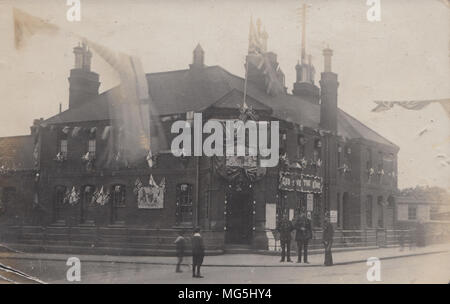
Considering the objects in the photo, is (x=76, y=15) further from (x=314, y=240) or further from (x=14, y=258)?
(x=314, y=240)

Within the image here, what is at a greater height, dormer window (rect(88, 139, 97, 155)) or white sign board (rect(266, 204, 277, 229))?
dormer window (rect(88, 139, 97, 155))

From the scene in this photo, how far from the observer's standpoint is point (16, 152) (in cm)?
2833

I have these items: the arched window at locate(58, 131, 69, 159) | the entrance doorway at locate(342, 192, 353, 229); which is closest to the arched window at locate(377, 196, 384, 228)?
the entrance doorway at locate(342, 192, 353, 229)


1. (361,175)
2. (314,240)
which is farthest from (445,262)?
(361,175)

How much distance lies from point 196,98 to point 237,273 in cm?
1097

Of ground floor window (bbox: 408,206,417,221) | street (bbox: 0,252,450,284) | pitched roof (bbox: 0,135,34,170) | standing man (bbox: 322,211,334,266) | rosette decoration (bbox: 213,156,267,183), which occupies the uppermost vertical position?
pitched roof (bbox: 0,135,34,170)

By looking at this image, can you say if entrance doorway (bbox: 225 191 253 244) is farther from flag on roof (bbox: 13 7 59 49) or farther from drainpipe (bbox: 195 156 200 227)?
flag on roof (bbox: 13 7 59 49)

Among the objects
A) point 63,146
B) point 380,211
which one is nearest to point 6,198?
point 63,146

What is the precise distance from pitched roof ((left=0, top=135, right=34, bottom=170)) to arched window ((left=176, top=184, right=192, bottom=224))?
8.32 m

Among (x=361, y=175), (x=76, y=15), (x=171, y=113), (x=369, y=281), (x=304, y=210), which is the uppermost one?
(x=76, y=15)

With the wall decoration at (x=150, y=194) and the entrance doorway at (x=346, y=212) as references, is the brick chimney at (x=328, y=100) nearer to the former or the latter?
the entrance doorway at (x=346, y=212)

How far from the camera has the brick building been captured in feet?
81.1

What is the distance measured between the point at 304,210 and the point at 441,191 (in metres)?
7.74

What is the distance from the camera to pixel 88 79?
97.6 feet
